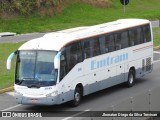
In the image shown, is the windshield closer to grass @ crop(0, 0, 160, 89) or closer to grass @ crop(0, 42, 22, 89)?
grass @ crop(0, 42, 22, 89)

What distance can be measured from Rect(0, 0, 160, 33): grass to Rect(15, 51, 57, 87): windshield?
2897 centimetres

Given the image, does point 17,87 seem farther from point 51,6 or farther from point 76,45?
point 51,6

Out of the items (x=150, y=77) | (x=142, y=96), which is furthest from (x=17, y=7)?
(x=142, y=96)

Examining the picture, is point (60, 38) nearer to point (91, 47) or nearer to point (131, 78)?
point (91, 47)

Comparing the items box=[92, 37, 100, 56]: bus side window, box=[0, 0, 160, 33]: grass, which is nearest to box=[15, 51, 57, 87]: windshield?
box=[92, 37, 100, 56]: bus side window

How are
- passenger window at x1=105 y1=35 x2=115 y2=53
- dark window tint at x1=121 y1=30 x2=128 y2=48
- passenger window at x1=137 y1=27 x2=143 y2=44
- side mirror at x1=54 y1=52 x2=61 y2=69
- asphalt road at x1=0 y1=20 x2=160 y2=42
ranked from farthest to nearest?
asphalt road at x1=0 y1=20 x2=160 y2=42 → passenger window at x1=137 y1=27 x2=143 y2=44 → dark window tint at x1=121 y1=30 x2=128 y2=48 → passenger window at x1=105 y1=35 x2=115 y2=53 → side mirror at x1=54 y1=52 x2=61 y2=69

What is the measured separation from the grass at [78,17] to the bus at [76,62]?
25293 mm

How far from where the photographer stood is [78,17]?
5825 cm

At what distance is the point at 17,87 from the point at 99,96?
464 centimetres

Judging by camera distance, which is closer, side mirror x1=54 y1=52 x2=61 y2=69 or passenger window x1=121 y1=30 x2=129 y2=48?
side mirror x1=54 y1=52 x2=61 y2=69

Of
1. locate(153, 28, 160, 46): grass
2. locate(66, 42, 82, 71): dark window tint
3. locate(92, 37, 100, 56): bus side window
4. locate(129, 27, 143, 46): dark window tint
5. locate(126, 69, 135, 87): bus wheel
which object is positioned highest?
locate(153, 28, 160, 46): grass

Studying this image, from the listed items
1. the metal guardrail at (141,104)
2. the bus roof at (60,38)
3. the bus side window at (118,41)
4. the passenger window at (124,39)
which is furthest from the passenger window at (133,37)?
the metal guardrail at (141,104)

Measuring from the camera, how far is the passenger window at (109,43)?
24.5 metres

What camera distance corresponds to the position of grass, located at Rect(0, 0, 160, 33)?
51.6 meters
